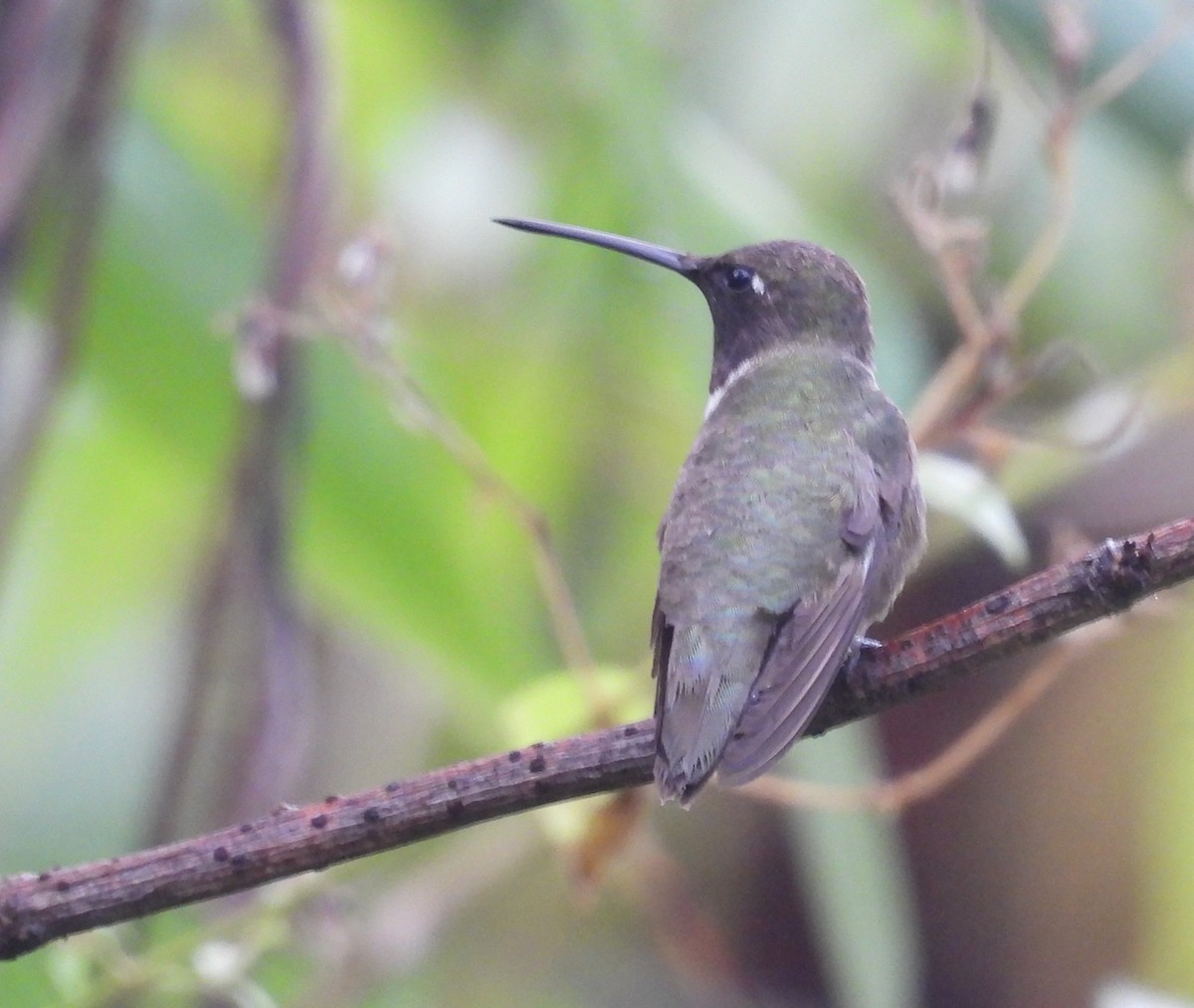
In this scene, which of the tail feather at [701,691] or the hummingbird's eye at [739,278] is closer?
the tail feather at [701,691]

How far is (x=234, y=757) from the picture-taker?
84.9 inches

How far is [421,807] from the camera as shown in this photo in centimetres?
133

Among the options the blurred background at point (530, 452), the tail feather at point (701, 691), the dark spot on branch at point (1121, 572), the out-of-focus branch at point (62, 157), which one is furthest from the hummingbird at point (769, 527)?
the out-of-focus branch at point (62, 157)

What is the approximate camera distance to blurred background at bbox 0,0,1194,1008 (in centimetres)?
214

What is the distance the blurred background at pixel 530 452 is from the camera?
7.02 feet

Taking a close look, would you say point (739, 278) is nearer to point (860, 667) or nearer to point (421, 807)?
point (860, 667)

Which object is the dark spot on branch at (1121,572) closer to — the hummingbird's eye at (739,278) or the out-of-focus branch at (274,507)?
the out-of-focus branch at (274,507)

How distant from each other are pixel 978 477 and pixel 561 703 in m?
0.65

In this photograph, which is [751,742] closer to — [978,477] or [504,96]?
[978,477]

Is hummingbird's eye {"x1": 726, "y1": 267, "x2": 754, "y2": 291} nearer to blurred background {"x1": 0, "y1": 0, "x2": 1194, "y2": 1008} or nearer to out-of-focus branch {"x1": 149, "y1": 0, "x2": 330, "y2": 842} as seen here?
blurred background {"x1": 0, "y1": 0, "x2": 1194, "y2": 1008}

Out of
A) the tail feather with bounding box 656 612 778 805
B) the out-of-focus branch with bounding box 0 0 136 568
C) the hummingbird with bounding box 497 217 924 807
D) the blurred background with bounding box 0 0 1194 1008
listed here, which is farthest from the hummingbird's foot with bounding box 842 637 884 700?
the out-of-focus branch with bounding box 0 0 136 568

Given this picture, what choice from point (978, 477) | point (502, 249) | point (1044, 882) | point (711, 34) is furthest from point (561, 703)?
point (711, 34)

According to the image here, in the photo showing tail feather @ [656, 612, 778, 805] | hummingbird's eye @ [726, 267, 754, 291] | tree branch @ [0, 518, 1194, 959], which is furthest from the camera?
hummingbird's eye @ [726, 267, 754, 291]

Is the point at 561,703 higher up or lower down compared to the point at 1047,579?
lower down
